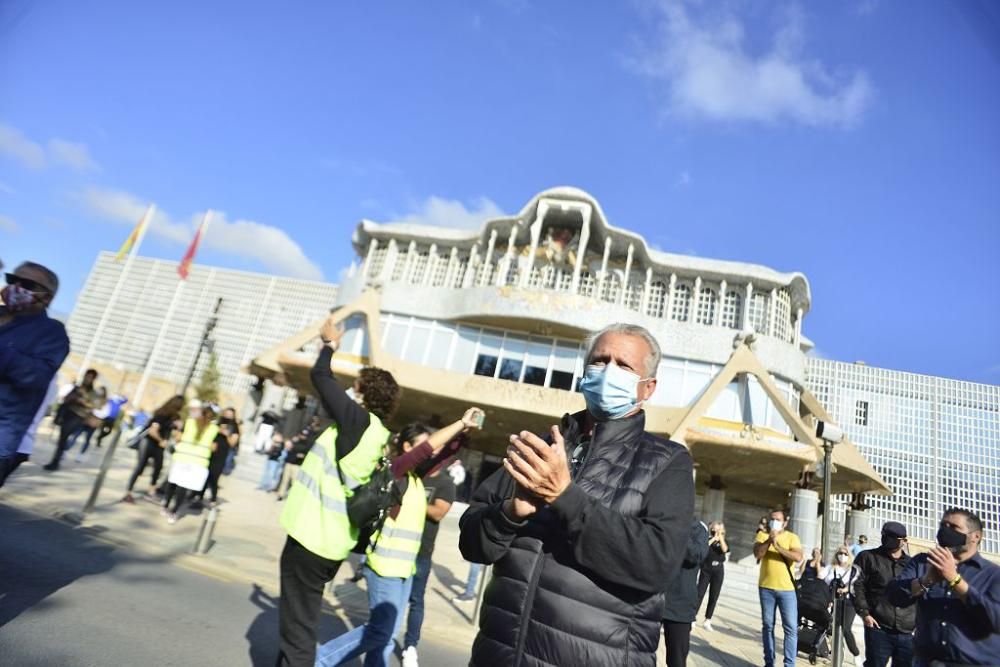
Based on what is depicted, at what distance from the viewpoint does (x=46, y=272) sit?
11.8 ft

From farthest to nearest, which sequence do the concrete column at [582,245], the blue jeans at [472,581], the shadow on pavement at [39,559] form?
the concrete column at [582,245]
the blue jeans at [472,581]
the shadow on pavement at [39,559]

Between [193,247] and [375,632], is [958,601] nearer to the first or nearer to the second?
[375,632]

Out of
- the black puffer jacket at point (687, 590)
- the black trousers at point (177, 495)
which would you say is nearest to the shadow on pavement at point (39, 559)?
the black trousers at point (177, 495)

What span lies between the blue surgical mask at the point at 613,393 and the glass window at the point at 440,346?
77.3 ft

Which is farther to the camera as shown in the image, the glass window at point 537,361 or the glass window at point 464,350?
the glass window at point 464,350

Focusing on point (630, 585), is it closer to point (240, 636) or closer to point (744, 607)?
point (240, 636)

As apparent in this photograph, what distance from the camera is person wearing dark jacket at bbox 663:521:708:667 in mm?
4379

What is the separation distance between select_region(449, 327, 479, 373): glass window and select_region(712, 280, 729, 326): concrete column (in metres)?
11.7

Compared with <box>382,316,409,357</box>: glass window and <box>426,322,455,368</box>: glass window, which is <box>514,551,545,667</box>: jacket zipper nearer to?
<box>426,322,455,368</box>: glass window

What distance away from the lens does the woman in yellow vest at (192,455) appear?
25.9ft

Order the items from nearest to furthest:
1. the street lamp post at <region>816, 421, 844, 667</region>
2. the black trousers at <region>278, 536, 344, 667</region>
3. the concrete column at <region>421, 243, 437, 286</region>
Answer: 1. the black trousers at <region>278, 536, 344, 667</region>
2. the street lamp post at <region>816, 421, 844, 667</region>
3. the concrete column at <region>421, 243, 437, 286</region>

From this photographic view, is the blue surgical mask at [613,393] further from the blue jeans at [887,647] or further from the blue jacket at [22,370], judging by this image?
the blue jeans at [887,647]

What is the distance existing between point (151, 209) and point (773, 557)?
3426 cm

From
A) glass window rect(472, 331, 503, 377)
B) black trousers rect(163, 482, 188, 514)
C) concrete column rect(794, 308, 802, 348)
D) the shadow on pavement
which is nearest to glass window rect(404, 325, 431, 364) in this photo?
glass window rect(472, 331, 503, 377)
